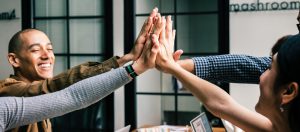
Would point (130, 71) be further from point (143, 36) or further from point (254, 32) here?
point (254, 32)

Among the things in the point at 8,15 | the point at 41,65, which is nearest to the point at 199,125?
the point at 41,65

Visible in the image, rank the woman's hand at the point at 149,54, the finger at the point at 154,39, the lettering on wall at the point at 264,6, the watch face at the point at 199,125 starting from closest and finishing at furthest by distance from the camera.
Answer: the woman's hand at the point at 149,54 → the finger at the point at 154,39 → the watch face at the point at 199,125 → the lettering on wall at the point at 264,6

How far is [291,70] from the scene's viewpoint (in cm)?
101

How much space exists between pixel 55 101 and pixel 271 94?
0.63m

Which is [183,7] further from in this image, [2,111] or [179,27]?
[2,111]

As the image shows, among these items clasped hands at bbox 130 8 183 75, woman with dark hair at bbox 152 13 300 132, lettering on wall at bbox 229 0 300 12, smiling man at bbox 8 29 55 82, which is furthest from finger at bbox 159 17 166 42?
lettering on wall at bbox 229 0 300 12

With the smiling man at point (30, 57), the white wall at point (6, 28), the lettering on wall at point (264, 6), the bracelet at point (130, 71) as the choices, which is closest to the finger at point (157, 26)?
the bracelet at point (130, 71)

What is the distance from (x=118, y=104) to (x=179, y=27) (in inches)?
44.7

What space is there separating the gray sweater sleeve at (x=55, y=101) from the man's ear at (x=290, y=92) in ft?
1.68

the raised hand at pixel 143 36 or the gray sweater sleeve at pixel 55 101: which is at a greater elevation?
the raised hand at pixel 143 36

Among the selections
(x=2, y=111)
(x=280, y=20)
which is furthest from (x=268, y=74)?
(x=280, y=20)

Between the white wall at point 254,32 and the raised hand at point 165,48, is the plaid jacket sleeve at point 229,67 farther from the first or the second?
the white wall at point 254,32

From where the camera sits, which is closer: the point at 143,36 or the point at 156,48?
the point at 156,48

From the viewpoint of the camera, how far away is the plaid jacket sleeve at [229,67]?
1.74 m
